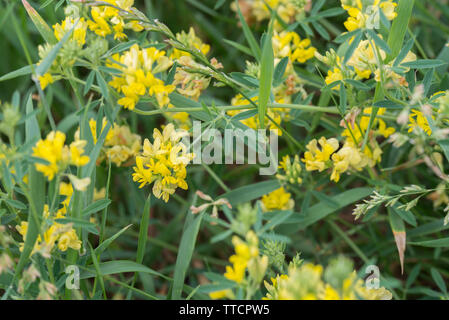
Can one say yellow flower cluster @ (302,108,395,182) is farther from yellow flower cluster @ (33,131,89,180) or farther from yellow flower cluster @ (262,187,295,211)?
yellow flower cluster @ (33,131,89,180)

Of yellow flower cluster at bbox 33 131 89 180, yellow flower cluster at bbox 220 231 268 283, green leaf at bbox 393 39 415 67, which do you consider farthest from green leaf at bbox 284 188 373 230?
yellow flower cluster at bbox 33 131 89 180

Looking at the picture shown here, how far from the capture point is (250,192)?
1.81m

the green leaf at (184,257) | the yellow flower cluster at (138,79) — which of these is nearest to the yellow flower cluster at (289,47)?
the yellow flower cluster at (138,79)

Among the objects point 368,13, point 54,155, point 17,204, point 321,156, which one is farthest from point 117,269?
point 368,13

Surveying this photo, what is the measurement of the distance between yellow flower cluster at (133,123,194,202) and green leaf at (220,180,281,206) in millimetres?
280

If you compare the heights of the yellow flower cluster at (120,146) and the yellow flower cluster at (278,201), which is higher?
the yellow flower cluster at (120,146)

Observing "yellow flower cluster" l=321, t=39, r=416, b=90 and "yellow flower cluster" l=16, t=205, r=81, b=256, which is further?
"yellow flower cluster" l=321, t=39, r=416, b=90

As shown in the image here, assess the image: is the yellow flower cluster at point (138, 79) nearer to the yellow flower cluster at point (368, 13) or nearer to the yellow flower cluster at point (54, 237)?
the yellow flower cluster at point (54, 237)

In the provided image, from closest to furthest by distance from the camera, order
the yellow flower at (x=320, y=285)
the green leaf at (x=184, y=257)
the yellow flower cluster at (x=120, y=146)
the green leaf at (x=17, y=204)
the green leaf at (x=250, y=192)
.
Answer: the yellow flower at (x=320, y=285) → the green leaf at (x=17, y=204) → the green leaf at (x=184, y=257) → the green leaf at (x=250, y=192) → the yellow flower cluster at (x=120, y=146)

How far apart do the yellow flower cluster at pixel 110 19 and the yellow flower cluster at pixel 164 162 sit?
373 mm

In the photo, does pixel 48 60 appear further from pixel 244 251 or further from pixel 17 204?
pixel 244 251

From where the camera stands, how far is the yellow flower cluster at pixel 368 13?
1.43 metres

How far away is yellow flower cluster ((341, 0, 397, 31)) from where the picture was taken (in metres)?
1.43

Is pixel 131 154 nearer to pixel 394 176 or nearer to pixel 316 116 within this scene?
pixel 316 116
